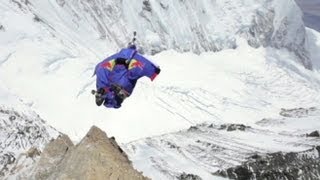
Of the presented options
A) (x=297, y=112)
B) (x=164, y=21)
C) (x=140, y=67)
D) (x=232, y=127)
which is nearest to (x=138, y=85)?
(x=232, y=127)

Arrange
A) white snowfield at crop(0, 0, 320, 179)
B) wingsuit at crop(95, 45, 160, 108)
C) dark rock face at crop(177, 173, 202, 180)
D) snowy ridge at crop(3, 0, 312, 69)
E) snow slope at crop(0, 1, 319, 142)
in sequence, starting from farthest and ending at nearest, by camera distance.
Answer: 1. snowy ridge at crop(3, 0, 312, 69)
2. white snowfield at crop(0, 0, 320, 179)
3. snow slope at crop(0, 1, 319, 142)
4. dark rock face at crop(177, 173, 202, 180)
5. wingsuit at crop(95, 45, 160, 108)

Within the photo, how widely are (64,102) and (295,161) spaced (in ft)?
113

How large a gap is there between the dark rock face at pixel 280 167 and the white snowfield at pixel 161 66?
526 centimetres

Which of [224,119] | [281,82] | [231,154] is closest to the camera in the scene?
[231,154]

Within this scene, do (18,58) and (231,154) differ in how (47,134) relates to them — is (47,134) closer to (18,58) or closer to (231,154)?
(18,58)

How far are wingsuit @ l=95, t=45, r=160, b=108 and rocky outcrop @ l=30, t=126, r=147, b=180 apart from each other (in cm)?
272

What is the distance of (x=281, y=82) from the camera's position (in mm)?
174125

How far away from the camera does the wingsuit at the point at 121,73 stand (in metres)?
34.0

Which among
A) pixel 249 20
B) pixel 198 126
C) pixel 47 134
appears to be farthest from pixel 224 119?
pixel 47 134

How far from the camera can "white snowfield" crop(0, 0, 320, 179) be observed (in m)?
103

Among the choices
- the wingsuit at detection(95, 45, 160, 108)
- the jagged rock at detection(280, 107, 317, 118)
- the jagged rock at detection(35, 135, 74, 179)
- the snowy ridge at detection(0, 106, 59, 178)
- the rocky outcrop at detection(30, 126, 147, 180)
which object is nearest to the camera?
the rocky outcrop at detection(30, 126, 147, 180)

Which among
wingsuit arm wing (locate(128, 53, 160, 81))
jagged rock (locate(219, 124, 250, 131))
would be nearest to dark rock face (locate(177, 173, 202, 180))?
jagged rock (locate(219, 124, 250, 131))

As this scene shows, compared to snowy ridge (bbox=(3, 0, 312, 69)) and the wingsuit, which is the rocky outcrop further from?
snowy ridge (bbox=(3, 0, 312, 69))

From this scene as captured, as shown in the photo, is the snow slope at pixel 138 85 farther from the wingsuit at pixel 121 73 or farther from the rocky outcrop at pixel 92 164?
the rocky outcrop at pixel 92 164
